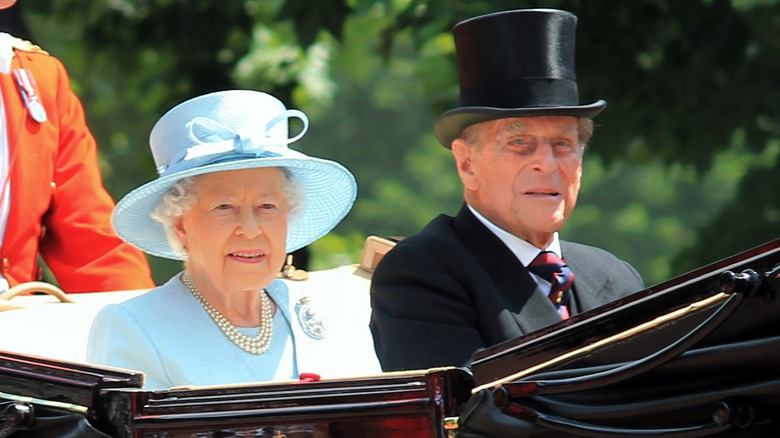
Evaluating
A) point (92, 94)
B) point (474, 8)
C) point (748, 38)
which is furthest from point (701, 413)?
point (92, 94)

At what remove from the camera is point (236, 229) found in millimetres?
2955

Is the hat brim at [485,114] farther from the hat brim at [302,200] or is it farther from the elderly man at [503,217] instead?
the hat brim at [302,200]

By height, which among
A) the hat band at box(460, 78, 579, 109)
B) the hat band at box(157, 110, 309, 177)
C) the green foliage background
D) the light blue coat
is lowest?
the light blue coat

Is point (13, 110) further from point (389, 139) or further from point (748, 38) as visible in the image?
point (389, 139)

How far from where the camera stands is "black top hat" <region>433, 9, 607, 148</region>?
3.15 meters

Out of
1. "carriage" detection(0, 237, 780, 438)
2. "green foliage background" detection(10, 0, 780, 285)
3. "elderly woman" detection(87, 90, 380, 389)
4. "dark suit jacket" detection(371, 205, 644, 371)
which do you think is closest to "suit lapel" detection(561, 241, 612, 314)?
"dark suit jacket" detection(371, 205, 644, 371)

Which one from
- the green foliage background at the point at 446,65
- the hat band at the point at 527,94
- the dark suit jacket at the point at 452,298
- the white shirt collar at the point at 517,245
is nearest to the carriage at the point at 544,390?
the dark suit jacket at the point at 452,298

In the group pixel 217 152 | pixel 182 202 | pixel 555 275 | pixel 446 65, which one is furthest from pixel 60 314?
pixel 446 65

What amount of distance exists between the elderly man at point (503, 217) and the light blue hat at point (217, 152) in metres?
0.27

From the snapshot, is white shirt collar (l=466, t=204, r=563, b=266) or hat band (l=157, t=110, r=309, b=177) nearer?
hat band (l=157, t=110, r=309, b=177)

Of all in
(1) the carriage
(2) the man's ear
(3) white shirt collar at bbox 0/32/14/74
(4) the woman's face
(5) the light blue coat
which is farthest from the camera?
(3) white shirt collar at bbox 0/32/14/74

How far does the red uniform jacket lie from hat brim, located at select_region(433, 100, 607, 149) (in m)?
1.06

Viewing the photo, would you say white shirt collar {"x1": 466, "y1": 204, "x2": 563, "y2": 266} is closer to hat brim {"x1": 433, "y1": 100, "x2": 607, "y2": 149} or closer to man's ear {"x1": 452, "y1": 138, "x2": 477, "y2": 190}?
man's ear {"x1": 452, "y1": 138, "x2": 477, "y2": 190}

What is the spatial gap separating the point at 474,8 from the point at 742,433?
332 cm
